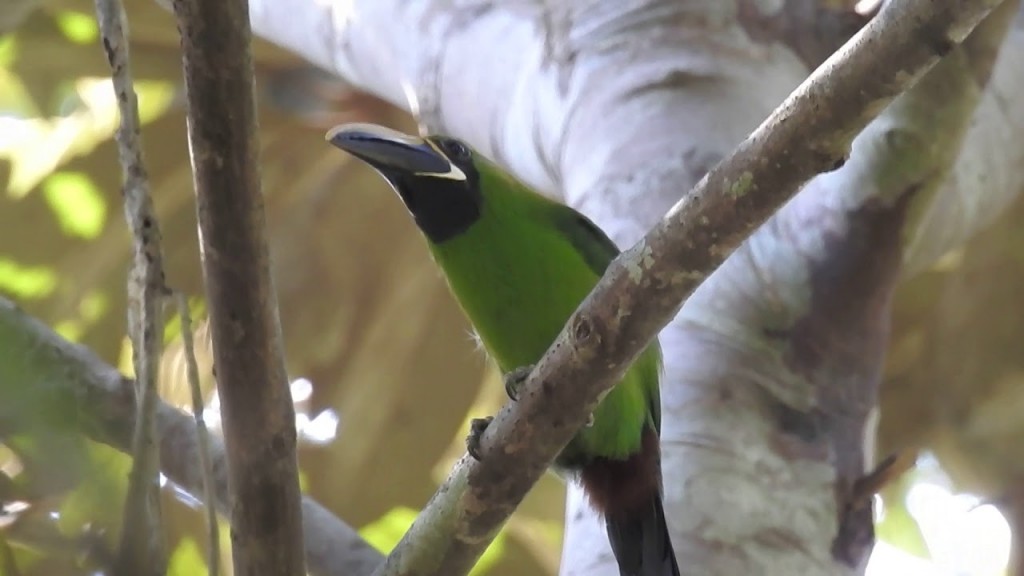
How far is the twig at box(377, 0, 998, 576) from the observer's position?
3.17ft

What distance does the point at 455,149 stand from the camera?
2164 millimetres

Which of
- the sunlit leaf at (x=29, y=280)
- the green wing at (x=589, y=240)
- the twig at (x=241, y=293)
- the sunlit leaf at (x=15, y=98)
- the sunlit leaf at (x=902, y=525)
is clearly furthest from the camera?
the sunlit leaf at (x=902, y=525)

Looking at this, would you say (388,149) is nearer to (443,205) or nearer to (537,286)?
(443,205)

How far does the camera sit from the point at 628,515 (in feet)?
5.49

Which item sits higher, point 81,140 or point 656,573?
point 81,140

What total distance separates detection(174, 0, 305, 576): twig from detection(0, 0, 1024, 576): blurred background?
166 centimetres

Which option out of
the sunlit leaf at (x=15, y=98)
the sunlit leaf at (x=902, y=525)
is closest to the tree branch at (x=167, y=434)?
the sunlit leaf at (x=15, y=98)

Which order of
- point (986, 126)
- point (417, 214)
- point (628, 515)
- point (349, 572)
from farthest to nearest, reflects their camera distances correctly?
1. point (986, 126)
2. point (417, 214)
3. point (349, 572)
4. point (628, 515)

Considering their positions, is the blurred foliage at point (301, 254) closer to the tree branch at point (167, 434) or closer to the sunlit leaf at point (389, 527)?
the sunlit leaf at point (389, 527)

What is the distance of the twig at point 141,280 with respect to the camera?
87cm

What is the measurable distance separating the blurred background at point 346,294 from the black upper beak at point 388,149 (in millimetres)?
1018

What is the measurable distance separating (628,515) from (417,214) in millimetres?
649

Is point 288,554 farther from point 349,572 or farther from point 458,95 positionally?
point 458,95

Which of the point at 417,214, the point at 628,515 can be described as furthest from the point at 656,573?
the point at 417,214
